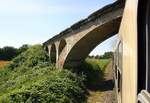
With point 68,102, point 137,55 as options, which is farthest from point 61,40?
point 137,55

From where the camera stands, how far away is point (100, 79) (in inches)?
1136

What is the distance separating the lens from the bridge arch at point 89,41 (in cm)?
2163

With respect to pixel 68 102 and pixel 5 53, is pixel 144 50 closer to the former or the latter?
pixel 68 102

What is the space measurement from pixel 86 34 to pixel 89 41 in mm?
2108

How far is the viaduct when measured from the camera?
19414mm

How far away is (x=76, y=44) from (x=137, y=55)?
72.3ft

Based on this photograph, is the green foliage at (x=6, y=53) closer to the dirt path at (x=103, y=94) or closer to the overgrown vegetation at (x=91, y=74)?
the overgrown vegetation at (x=91, y=74)

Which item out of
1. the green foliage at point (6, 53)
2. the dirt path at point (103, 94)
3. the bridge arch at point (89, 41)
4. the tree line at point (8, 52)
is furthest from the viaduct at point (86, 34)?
the green foliage at point (6, 53)

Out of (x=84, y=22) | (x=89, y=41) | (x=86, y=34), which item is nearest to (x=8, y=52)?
(x=89, y=41)

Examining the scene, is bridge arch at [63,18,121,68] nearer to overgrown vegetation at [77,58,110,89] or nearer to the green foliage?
overgrown vegetation at [77,58,110,89]

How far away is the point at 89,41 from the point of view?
82.5ft

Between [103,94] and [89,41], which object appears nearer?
[103,94]

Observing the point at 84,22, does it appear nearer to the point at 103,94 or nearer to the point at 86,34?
the point at 86,34

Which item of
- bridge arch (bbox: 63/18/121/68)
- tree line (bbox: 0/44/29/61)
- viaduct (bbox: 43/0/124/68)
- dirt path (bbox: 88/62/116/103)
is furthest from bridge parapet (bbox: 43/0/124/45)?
tree line (bbox: 0/44/29/61)
